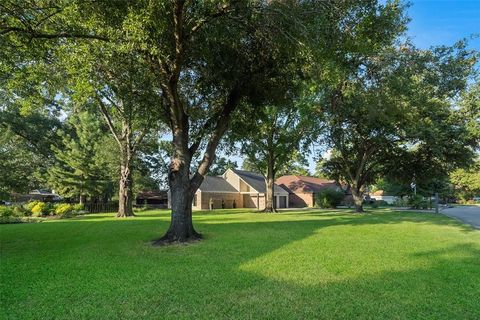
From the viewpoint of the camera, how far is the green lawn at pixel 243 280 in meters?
4.61

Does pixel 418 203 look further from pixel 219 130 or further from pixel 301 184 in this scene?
pixel 219 130

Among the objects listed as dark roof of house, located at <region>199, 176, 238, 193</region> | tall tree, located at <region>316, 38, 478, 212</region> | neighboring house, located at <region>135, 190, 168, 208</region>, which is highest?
tall tree, located at <region>316, 38, 478, 212</region>

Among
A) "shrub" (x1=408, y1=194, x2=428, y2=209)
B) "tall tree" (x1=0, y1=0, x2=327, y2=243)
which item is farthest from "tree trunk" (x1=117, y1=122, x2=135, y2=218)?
"shrub" (x1=408, y1=194, x2=428, y2=209)

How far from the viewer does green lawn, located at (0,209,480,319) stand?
4.61m

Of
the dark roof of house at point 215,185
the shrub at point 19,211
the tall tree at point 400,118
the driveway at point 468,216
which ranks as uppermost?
the tall tree at point 400,118

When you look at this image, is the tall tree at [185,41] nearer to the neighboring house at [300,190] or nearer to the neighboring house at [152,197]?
the neighboring house at [300,190]

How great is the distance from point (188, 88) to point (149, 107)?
5.77ft

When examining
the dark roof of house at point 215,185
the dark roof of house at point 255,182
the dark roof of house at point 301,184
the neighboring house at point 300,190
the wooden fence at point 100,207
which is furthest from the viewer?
the dark roof of house at point 301,184

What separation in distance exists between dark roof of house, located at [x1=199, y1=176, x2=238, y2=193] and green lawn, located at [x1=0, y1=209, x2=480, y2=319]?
3152cm

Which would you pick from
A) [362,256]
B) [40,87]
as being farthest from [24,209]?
[362,256]

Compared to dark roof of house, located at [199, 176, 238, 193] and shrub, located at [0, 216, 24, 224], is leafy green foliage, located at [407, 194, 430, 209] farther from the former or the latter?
shrub, located at [0, 216, 24, 224]

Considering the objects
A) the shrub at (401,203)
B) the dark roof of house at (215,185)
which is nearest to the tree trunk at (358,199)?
the dark roof of house at (215,185)

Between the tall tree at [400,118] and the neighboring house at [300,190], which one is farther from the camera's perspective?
the neighboring house at [300,190]

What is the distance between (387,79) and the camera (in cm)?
1157
